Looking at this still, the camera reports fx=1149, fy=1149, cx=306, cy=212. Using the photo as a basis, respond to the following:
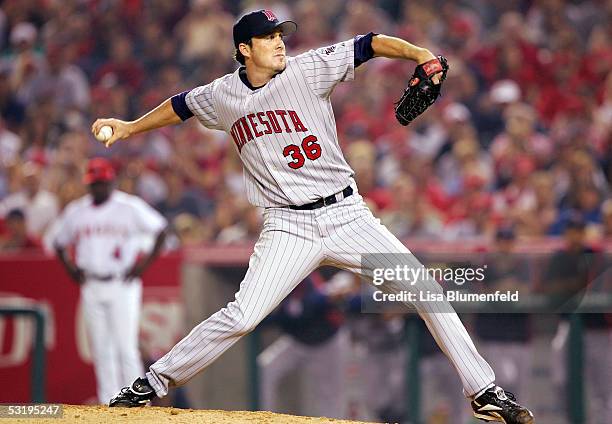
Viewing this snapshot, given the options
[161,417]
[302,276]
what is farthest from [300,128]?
[161,417]

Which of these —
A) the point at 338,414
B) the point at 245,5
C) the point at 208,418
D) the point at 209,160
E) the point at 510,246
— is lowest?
the point at 338,414

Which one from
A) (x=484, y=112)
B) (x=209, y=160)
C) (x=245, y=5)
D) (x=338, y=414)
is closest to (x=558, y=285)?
A: (x=338, y=414)

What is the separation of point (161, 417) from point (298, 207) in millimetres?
1050

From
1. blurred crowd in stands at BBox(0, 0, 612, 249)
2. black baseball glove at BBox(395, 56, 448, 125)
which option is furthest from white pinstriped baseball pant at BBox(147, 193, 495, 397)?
blurred crowd in stands at BBox(0, 0, 612, 249)

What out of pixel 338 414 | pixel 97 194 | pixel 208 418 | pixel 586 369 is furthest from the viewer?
pixel 97 194

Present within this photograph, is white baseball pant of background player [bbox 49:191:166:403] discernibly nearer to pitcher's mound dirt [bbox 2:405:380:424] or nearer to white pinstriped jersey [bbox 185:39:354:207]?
pitcher's mound dirt [bbox 2:405:380:424]

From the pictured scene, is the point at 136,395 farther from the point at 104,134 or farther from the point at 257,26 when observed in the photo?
the point at 257,26

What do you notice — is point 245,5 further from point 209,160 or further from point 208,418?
point 208,418

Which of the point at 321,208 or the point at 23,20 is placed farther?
the point at 23,20

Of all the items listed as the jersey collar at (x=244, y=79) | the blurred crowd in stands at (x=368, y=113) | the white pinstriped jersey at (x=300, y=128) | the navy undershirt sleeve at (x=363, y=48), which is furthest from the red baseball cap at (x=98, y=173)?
the navy undershirt sleeve at (x=363, y=48)

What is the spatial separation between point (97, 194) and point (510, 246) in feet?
10.6

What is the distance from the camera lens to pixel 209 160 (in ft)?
35.6

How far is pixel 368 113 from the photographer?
10727 mm

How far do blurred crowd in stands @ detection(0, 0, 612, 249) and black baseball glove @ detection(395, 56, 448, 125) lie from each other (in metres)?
3.30
